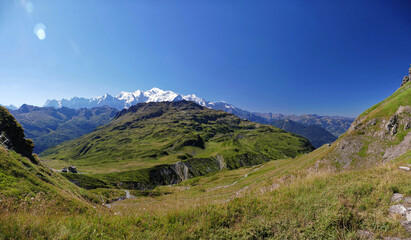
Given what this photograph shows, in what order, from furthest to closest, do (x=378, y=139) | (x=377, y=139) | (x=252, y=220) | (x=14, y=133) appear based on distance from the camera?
(x=377, y=139)
(x=378, y=139)
(x=14, y=133)
(x=252, y=220)

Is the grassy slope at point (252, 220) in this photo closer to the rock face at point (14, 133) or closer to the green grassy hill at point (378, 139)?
the rock face at point (14, 133)

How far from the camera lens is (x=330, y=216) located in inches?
230

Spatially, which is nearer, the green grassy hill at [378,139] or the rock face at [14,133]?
the rock face at [14,133]

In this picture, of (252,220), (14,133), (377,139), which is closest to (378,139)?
(377,139)

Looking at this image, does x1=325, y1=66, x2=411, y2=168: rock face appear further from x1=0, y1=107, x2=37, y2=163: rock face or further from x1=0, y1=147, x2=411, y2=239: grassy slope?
x1=0, y1=107, x2=37, y2=163: rock face

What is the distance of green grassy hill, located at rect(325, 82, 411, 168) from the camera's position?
128 ft

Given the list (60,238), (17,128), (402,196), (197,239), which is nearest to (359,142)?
(402,196)

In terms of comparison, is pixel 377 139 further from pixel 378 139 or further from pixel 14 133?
pixel 14 133

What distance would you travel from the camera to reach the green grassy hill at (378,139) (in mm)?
39062

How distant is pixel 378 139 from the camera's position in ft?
142

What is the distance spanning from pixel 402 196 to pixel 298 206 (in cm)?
474

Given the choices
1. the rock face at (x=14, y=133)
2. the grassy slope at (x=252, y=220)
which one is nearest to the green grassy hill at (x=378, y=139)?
the grassy slope at (x=252, y=220)

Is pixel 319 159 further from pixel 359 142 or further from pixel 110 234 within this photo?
pixel 110 234

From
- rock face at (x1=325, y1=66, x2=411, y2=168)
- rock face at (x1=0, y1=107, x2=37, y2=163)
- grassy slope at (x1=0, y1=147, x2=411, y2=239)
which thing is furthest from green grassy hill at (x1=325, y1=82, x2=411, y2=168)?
rock face at (x1=0, y1=107, x2=37, y2=163)
